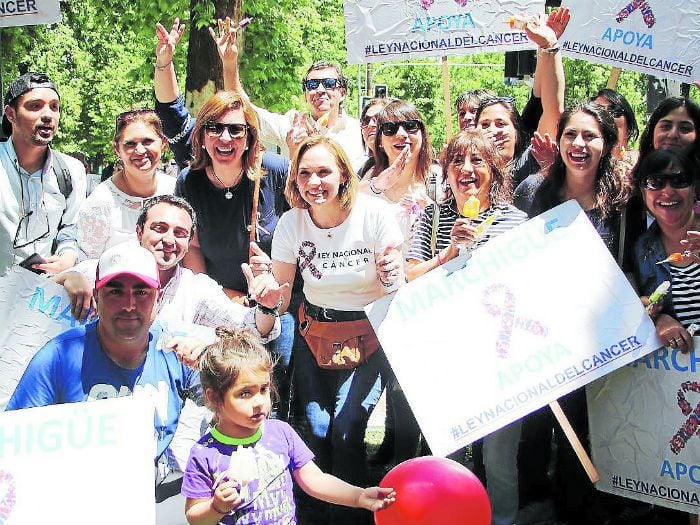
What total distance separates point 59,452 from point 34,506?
0.20 m

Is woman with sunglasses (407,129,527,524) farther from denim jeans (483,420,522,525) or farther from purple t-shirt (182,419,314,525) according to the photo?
purple t-shirt (182,419,314,525)

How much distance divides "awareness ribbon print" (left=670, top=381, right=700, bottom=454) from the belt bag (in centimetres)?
145

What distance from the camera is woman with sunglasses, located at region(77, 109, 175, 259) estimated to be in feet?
15.2

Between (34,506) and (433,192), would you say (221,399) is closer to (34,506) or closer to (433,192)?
(34,506)

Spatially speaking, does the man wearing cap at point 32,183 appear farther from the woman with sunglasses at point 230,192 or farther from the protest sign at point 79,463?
the protest sign at point 79,463

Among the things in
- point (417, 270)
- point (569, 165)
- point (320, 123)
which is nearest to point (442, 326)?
point (417, 270)

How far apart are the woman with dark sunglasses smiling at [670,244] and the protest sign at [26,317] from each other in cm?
264

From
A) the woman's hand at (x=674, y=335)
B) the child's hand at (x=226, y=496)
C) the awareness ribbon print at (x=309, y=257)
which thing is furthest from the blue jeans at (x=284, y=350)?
the woman's hand at (x=674, y=335)

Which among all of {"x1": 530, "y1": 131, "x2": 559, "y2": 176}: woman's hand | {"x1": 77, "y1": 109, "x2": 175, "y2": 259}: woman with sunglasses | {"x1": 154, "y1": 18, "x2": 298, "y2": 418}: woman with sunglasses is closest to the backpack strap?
{"x1": 77, "y1": 109, "x2": 175, "y2": 259}: woman with sunglasses

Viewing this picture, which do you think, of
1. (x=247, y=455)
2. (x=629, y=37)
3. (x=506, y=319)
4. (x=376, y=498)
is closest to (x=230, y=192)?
(x=506, y=319)

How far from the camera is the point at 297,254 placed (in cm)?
442

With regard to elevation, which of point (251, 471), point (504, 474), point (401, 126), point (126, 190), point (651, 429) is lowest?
point (504, 474)

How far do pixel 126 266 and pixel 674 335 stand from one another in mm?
2347

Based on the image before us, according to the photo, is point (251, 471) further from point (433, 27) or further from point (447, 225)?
point (433, 27)
